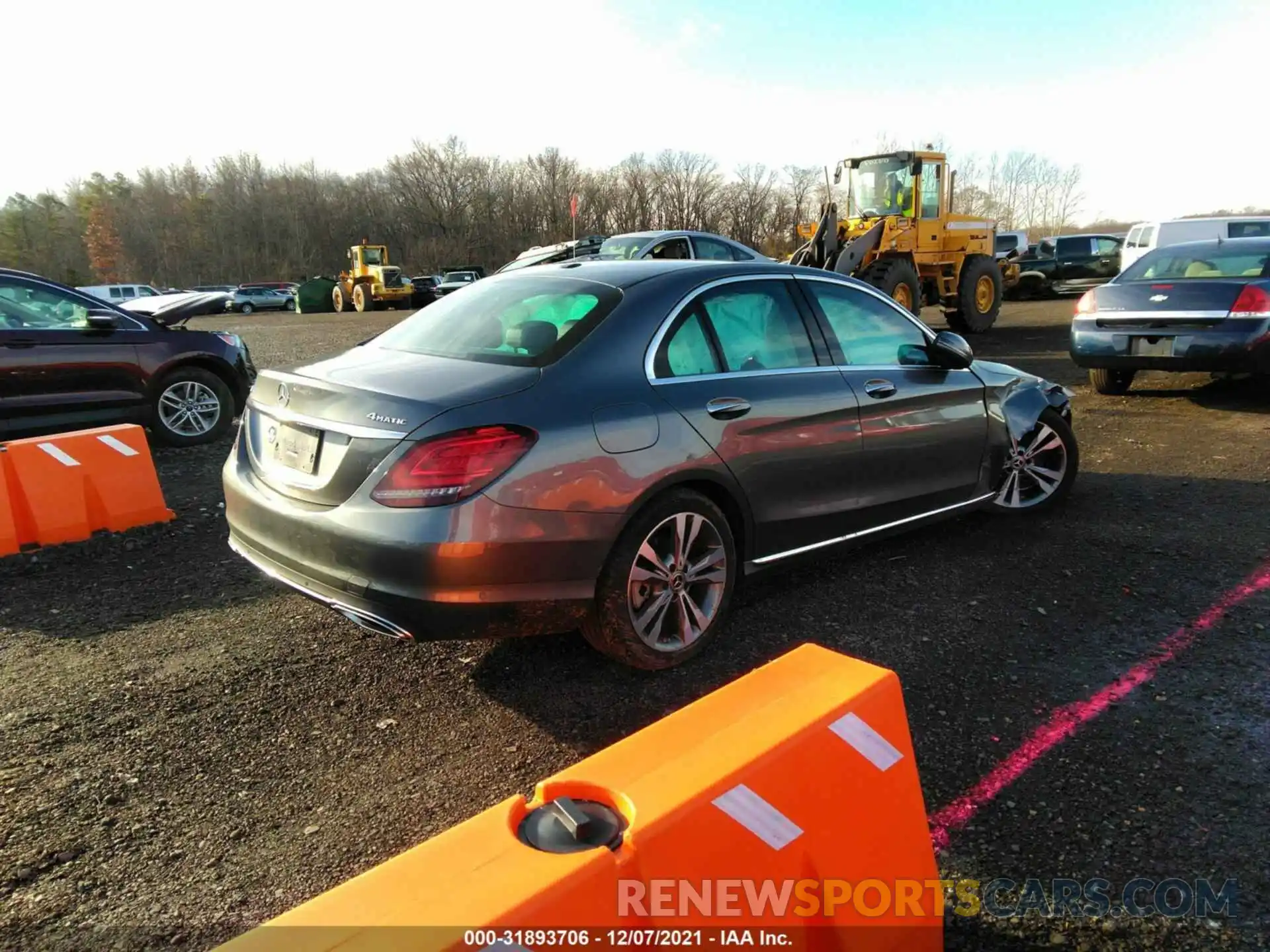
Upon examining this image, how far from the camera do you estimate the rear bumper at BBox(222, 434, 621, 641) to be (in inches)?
109

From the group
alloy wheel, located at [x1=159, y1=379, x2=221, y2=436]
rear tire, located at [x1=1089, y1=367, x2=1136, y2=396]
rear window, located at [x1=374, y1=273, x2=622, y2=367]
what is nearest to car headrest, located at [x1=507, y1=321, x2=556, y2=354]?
rear window, located at [x1=374, y1=273, x2=622, y2=367]

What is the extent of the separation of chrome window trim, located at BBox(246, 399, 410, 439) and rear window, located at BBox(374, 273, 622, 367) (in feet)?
1.81

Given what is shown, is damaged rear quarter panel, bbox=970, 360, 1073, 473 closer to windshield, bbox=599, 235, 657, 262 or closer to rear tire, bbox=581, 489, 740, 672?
rear tire, bbox=581, 489, 740, 672

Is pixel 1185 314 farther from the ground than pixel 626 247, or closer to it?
closer to it

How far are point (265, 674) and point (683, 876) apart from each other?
99.8 inches

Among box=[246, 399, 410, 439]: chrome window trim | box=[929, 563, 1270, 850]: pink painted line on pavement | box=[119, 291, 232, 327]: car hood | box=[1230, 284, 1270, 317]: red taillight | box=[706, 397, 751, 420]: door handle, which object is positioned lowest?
box=[929, 563, 1270, 850]: pink painted line on pavement

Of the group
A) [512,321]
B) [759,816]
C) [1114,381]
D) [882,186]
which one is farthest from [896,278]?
[759,816]

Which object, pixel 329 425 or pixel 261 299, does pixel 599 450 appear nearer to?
pixel 329 425

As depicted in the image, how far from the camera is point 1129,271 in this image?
898cm

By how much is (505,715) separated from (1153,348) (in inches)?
301

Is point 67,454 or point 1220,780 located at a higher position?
point 67,454

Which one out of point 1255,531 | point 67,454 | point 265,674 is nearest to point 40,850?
point 265,674

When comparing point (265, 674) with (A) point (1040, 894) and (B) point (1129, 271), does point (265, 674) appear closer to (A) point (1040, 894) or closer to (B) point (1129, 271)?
(A) point (1040, 894)

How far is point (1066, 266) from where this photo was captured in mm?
24625
